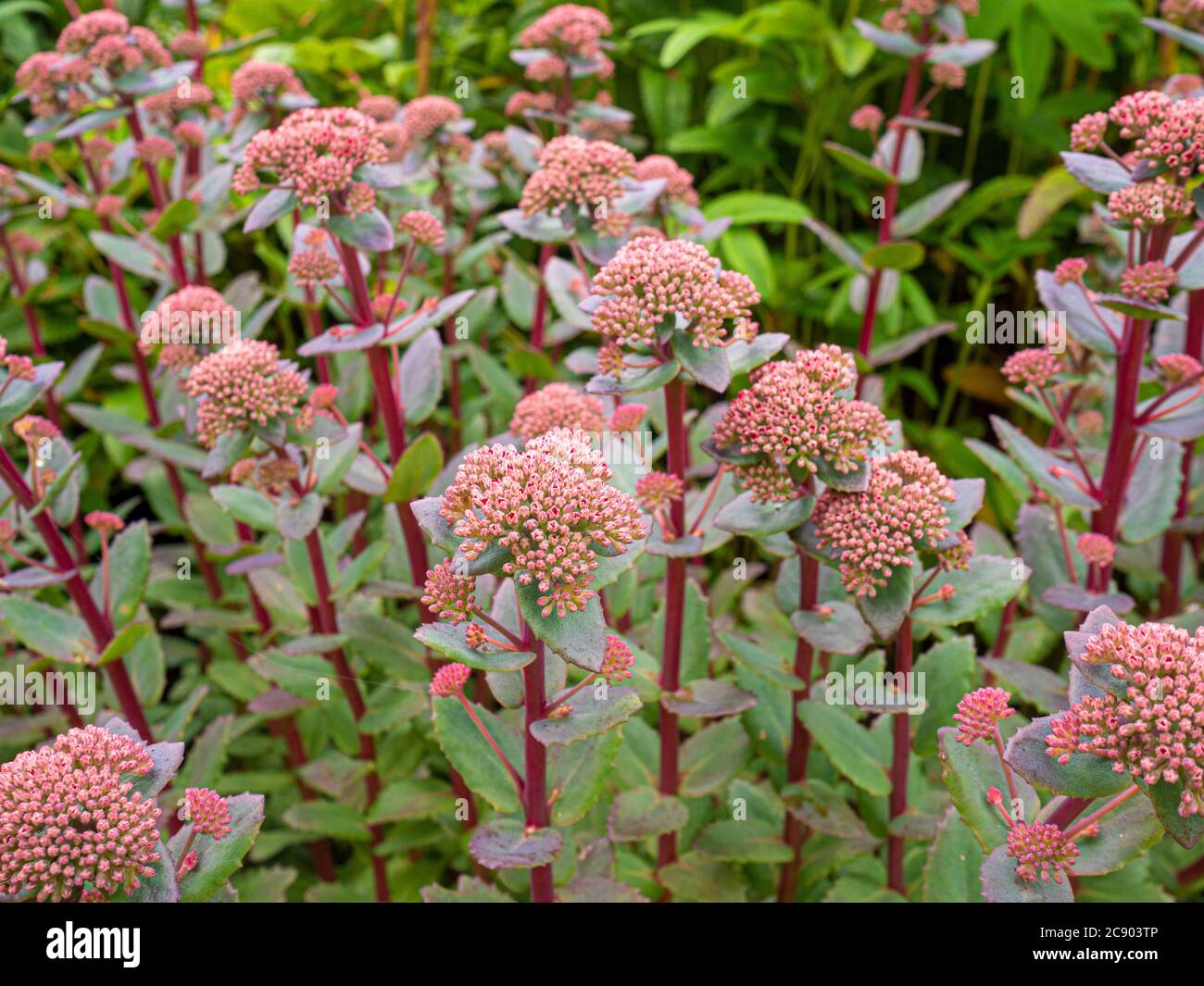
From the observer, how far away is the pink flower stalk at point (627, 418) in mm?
1569

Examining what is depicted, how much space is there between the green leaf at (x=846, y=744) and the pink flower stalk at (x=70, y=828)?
98 cm

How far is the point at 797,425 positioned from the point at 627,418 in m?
0.34

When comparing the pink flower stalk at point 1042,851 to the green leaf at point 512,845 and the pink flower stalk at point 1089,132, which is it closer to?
the green leaf at point 512,845

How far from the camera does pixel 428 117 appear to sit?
2.25 metres

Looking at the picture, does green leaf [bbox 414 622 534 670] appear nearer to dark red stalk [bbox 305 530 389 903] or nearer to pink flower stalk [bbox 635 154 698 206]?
dark red stalk [bbox 305 530 389 903]

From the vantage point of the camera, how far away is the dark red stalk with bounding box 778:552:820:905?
1.57 m

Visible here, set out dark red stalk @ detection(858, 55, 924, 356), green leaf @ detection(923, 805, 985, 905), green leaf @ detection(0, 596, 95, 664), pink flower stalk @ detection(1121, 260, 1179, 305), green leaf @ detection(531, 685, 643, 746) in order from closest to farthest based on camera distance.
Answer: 1. green leaf @ detection(531, 685, 643, 746)
2. green leaf @ detection(923, 805, 985, 905)
3. pink flower stalk @ detection(1121, 260, 1179, 305)
4. green leaf @ detection(0, 596, 95, 664)
5. dark red stalk @ detection(858, 55, 924, 356)

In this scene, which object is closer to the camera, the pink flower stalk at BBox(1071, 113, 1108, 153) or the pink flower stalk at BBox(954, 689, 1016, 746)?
the pink flower stalk at BBox(954, 689, 1016, 746)

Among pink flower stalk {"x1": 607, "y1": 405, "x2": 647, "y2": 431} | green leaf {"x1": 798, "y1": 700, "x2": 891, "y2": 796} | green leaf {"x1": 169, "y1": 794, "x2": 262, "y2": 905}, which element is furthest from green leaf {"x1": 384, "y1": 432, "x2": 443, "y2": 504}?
green leaf {"x1": 798, "y1": 700, "x2": 891, "y2": 796}

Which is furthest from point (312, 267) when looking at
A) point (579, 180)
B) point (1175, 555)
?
point (1175, 555)

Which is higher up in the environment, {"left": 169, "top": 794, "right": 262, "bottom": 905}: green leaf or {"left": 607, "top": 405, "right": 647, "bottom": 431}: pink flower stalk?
{"left": 607, "top": 405, "right": 647, "bottom": 431}: pink flower stalk

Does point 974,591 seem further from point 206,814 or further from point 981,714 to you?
point 206,814

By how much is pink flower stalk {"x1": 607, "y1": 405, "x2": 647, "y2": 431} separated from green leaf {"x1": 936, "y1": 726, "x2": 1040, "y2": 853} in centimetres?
64
